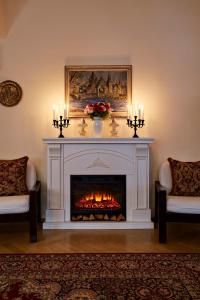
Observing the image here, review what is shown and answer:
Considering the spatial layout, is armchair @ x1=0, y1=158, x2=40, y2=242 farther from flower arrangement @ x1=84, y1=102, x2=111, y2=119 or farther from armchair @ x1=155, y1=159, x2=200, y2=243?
armchair @ x1=155, y1=159, x2=200, y2=243

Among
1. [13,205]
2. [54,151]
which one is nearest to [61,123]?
[54,151]

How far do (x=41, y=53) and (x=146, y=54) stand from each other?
1.45 meters

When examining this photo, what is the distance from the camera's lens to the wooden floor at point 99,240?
3172 mm

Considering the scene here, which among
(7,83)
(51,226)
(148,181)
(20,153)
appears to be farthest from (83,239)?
(7,83)

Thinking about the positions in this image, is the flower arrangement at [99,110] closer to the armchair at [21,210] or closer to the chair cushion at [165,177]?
the chair cushion at [165,177]

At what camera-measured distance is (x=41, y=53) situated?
4207mm

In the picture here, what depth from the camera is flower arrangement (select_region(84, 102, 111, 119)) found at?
13.0ft

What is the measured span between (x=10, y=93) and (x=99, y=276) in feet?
9.12

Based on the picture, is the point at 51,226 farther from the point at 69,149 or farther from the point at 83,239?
the point at 69,149

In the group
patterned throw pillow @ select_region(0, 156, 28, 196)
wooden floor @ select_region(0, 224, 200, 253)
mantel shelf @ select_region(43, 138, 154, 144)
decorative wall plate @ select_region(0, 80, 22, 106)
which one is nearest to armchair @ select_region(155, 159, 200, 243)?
wooden floor @ select_region(0, 224, 200, 253)

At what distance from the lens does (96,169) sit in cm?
396

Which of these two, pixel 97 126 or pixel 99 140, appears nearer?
pixel 99 140

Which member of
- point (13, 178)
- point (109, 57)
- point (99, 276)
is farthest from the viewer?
point (109, 57)

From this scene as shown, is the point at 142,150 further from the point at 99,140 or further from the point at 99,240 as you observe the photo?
the point at 99,240
